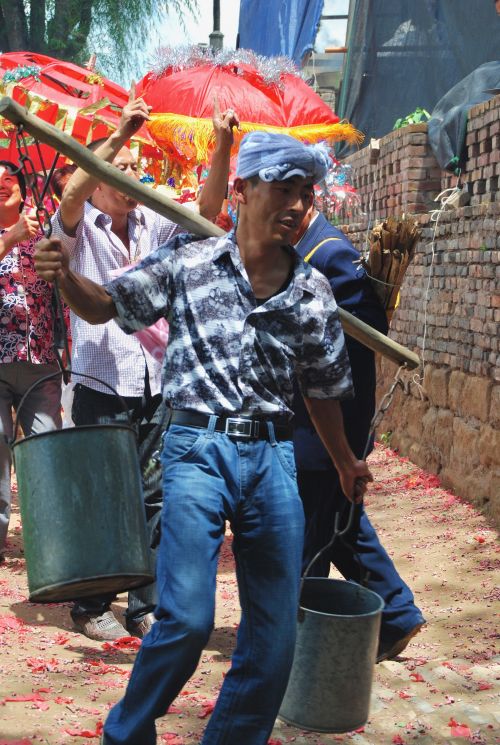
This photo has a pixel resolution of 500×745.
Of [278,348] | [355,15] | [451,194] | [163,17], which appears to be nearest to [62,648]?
[278,348]

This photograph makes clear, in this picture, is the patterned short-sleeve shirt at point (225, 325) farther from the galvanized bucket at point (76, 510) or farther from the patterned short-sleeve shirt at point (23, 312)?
the patterned short-sleeve shirt at point (23, 312)

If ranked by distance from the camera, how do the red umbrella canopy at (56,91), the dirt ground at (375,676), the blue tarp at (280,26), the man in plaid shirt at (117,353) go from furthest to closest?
the blue tarp at (280,26)
the red umbrella canopy at (56,91)
the man in plaid shirt at (117,353)
the dirt ground at (375,676)

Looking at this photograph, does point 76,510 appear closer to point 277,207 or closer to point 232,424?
point 232,424

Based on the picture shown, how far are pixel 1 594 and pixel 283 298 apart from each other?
121 inches

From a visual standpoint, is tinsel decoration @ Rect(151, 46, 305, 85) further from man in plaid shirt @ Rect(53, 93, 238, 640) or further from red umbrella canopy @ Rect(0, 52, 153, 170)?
man in plaid shirt @ Rect(53, 93, 238, 640)

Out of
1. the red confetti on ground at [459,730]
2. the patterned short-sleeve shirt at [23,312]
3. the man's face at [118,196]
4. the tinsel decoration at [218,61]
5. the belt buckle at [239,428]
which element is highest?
the tinsel decoration at [218,61]

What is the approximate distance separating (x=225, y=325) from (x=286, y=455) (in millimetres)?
400

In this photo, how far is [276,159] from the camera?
10.0ft

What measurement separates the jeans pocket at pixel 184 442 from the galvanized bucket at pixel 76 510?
6.3 inches

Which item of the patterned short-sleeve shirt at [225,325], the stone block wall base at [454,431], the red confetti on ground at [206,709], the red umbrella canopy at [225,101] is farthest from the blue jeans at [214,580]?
the red umbrella canopy at [225,101]

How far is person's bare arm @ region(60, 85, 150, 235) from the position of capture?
3.66 meters

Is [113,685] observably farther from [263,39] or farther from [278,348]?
[263,39]

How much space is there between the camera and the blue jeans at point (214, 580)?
9.16ft

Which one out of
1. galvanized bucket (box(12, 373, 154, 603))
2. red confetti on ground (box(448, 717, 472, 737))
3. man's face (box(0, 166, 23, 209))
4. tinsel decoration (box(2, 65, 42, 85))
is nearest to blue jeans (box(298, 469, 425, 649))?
red confetti on ground (box(448, 717, 472, 737))
